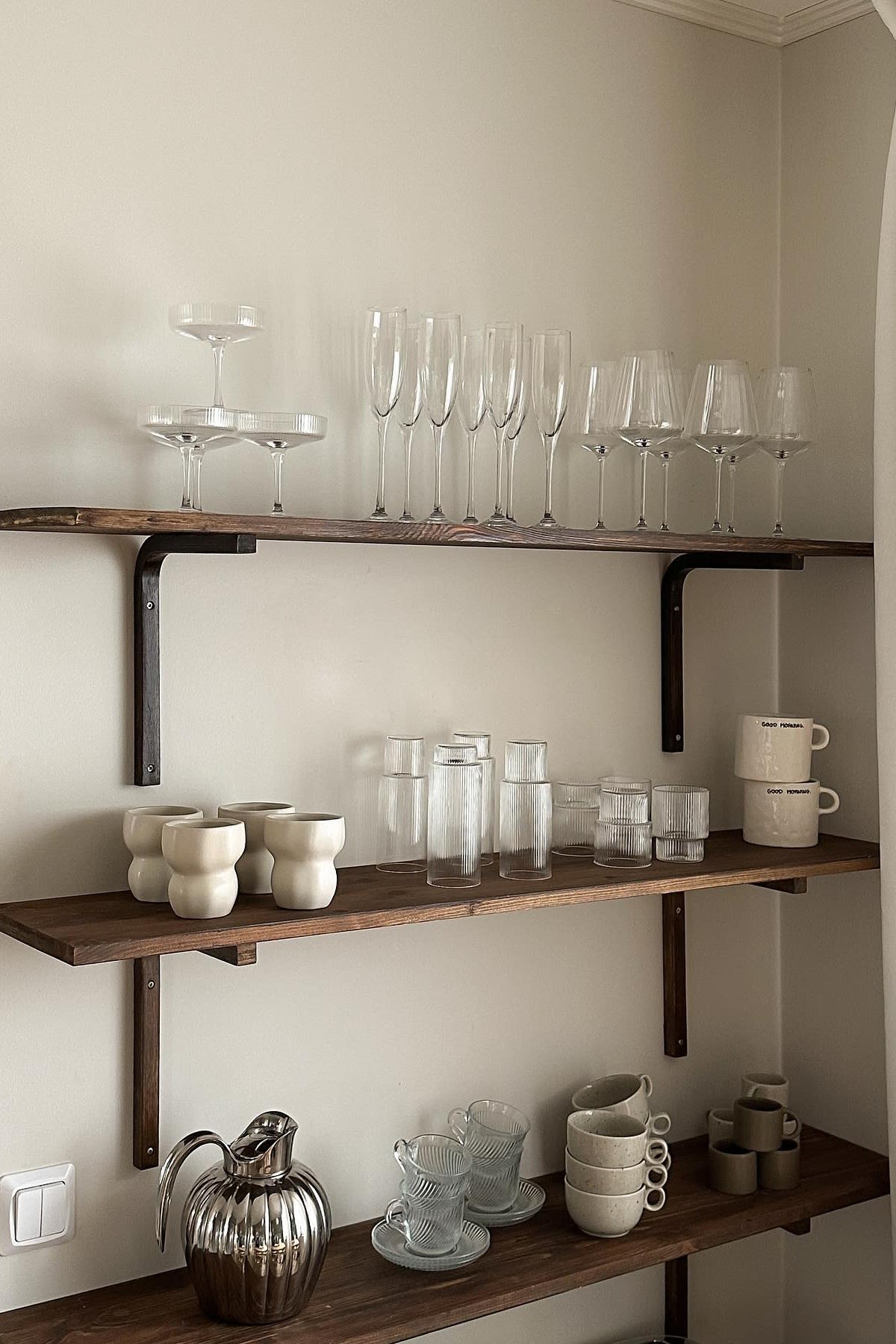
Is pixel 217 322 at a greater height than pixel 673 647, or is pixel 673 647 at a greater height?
pixel 217 322

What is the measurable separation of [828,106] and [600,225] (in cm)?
45

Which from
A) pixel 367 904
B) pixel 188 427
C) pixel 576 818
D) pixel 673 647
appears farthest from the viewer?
pixel 673 647

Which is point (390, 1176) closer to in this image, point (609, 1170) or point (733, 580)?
point (609, 1170)

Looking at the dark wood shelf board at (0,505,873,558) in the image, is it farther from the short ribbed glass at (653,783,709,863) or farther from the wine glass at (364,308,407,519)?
the short ribbed glass at (653,783,709,863)

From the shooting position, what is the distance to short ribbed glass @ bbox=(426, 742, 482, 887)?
5.56 feet

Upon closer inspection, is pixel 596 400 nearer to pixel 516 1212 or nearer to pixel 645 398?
pixel 645 398

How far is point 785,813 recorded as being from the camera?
198 centimetres

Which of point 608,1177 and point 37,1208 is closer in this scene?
point 37,1208

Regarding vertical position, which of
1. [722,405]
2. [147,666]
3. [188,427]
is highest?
[722,405]

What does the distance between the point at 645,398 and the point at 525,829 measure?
59cm

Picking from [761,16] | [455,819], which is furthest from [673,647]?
[761,16]

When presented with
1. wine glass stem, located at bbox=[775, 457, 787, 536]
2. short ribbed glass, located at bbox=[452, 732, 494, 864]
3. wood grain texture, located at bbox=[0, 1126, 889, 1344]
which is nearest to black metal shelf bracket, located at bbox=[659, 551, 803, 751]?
wine glass stem, located at bbox=[775, 457, 787, 536]

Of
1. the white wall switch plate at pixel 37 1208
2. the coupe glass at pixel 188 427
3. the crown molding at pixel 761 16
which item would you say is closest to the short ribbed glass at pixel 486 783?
the coupe glass at pixel 188 427

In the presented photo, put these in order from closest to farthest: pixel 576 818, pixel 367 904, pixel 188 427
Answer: pixel 188 427
pixel 367 904
pixel 576 818
